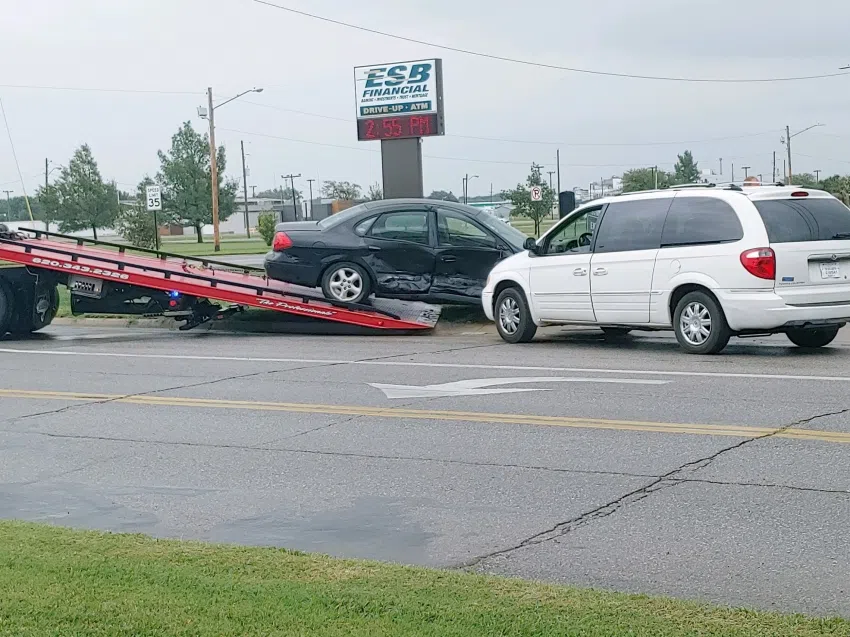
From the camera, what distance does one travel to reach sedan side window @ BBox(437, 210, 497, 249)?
55.0 feet

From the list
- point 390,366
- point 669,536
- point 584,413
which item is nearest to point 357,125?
point 390,366

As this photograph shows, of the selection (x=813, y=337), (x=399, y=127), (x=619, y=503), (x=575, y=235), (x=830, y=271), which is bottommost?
(x=619, y=503)

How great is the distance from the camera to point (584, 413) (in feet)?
31.5

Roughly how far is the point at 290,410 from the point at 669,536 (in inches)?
194

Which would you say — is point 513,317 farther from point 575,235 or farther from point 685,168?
point 685,168

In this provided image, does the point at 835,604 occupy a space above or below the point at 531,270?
below

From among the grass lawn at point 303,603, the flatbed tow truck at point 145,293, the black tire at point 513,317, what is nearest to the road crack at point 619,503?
the grass lawn at point 303,603

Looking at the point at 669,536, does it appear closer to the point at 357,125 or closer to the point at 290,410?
the point at 290,410

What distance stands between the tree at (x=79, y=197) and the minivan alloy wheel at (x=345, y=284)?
65.4 m

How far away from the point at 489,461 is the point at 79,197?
2990 inches

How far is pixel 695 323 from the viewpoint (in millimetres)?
12766

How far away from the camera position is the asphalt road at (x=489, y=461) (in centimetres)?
589

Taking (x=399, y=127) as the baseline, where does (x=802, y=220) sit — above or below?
below

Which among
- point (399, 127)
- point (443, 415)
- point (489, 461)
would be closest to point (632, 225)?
point (443, 415)
